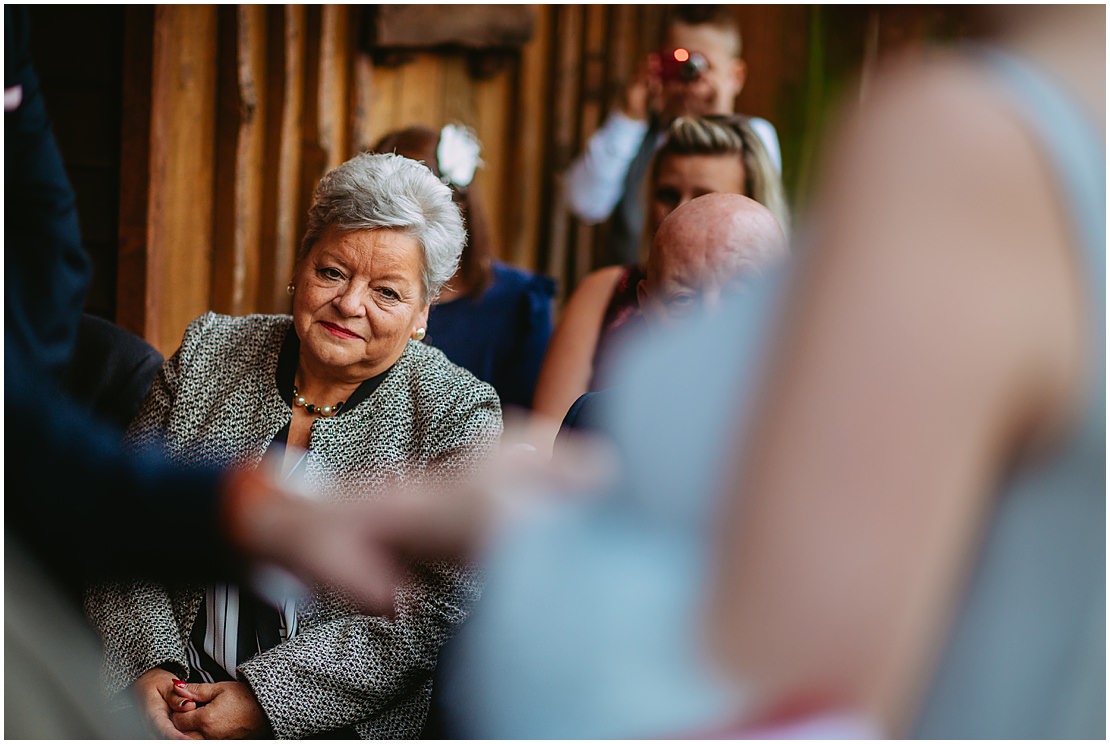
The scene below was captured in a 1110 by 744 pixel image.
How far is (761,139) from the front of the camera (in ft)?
6.89

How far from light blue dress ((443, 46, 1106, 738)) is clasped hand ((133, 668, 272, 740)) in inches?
31.6

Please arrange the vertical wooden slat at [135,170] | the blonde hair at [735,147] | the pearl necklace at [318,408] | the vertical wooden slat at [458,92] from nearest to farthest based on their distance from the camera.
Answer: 1. the pearl necklace at [318,408]
2. the blonde hair at [735,147]
3. the vertical wooden slat at [135,170]
4. the vertical wooden slat at [458,92]

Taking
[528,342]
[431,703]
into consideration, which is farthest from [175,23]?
[431,703]

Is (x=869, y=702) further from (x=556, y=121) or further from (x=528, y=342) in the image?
(x=556, y=121)

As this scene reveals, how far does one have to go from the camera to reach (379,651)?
Result: 58.8 inches

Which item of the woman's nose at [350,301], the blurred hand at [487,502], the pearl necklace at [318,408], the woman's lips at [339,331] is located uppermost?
the blurred hand at [487,502]

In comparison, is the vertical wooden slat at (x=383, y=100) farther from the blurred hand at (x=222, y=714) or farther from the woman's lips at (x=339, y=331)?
the blurred hand at (x=222, y=714)

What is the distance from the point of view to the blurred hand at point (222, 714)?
143 cm

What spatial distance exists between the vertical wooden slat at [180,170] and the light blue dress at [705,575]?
71.6 inches

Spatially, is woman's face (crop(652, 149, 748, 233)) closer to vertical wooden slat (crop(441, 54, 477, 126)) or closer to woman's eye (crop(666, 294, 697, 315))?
woman's eye (crop(666, 294, 697, 315))

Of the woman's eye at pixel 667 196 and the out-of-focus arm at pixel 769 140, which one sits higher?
the out-of-focus arm at pixel 769 140

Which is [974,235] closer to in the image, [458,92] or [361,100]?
[361,100]

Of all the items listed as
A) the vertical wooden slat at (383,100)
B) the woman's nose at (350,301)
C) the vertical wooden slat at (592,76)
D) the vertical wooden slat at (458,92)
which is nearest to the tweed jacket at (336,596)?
the woman's nose at (350,301)

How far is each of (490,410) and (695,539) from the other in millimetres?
1033
